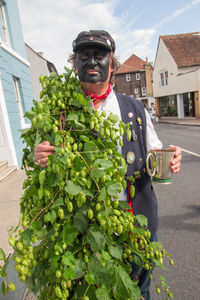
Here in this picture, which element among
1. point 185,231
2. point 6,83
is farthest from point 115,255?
point 6,83

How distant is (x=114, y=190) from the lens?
3.37 feet

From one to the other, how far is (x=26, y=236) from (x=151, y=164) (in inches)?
33.6

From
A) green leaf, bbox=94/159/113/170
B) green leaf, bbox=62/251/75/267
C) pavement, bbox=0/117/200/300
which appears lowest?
pavement, bbox=0/117/200/300

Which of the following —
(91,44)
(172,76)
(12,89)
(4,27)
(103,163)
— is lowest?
(103,163)

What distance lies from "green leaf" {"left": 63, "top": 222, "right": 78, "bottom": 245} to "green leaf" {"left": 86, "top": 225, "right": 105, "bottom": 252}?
68mm

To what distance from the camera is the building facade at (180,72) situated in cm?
2096

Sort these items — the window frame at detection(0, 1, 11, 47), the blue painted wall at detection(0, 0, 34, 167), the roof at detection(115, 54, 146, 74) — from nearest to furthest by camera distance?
the blue painted wall at detection(0, 0, 34, 167), the window frame at detection(0, 1, 11, 47), the roof at detection(115, 54, 146, 74)

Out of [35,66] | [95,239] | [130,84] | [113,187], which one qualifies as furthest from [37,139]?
[130,84]

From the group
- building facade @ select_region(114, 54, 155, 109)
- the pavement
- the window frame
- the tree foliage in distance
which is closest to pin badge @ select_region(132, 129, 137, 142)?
the tree foliage in distance

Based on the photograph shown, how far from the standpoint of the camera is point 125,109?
1.54m

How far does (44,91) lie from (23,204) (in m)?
0.70

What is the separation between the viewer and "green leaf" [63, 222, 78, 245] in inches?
39.7

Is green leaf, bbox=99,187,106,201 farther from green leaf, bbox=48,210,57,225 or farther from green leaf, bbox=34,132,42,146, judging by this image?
green leaf, bbox=34,132,42,146

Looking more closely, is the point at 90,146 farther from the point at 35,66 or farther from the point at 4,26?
the point at 35,66
